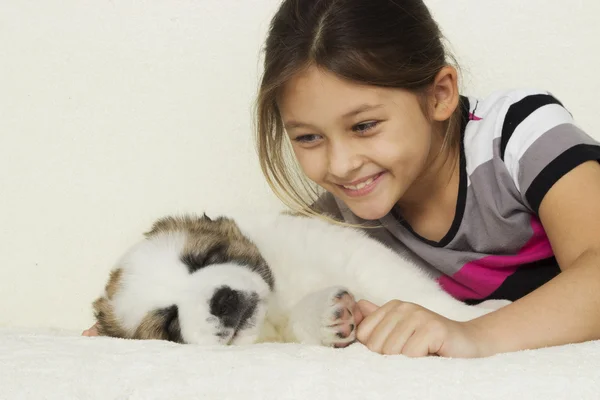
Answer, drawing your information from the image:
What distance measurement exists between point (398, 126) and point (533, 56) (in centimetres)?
100

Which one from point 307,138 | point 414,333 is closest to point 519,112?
point 307,138

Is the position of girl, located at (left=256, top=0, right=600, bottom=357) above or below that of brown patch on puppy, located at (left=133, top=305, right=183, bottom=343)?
above

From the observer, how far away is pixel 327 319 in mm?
1516

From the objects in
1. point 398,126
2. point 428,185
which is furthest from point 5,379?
point 428,185

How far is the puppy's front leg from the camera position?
1.49 meters

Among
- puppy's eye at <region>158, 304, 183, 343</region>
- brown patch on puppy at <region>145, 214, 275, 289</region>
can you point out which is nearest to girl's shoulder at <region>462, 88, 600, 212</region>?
brown patch on puppy at <region>145, 214, 275, 289</region>

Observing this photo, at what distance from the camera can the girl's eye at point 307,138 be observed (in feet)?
5.88

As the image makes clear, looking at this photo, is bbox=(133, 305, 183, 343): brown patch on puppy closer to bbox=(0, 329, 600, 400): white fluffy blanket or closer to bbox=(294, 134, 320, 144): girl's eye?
bbox=(0, 329, 600, 400): white fluffy blanket

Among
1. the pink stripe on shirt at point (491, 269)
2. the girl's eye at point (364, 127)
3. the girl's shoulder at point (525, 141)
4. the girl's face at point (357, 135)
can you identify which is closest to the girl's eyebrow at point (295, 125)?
the girl's face at point (357, 135)

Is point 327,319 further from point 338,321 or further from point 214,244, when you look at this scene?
point 214,244

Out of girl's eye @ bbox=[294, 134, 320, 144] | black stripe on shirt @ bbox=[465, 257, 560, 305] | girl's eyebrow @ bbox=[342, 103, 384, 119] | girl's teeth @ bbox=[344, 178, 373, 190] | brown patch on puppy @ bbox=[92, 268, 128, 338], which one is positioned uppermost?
girl's eyebrow @ bbox=[342, 103, 384, 119]

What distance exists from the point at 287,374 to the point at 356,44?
86cm

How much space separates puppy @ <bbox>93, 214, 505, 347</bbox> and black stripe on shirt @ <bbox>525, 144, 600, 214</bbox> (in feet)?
A: 1.12

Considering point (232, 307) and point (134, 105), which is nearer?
point (232, 307)
